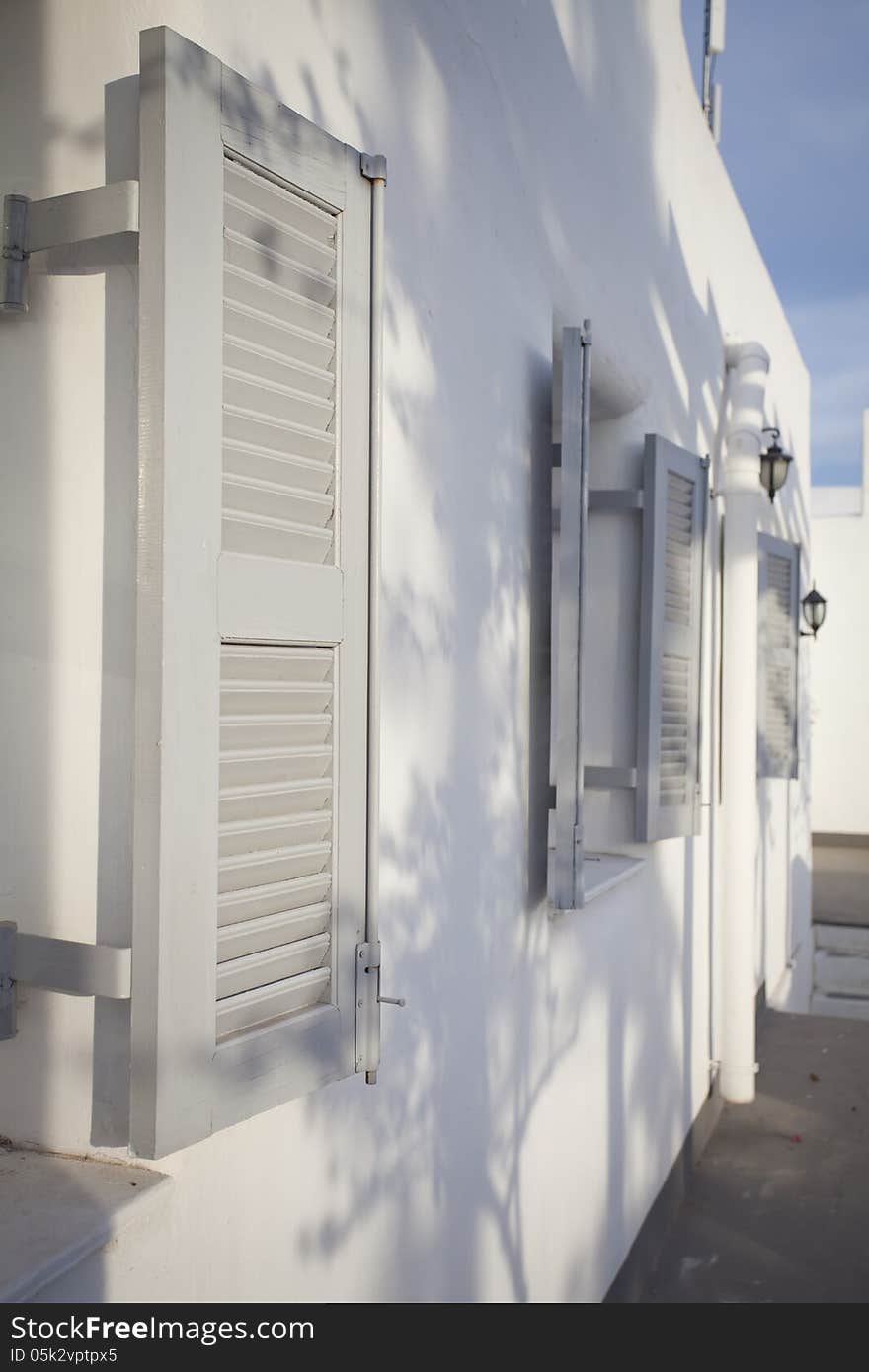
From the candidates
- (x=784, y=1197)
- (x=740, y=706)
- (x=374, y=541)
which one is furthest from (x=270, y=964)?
(x=740, y=706)

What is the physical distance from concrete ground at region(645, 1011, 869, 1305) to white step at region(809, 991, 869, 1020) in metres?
2.51

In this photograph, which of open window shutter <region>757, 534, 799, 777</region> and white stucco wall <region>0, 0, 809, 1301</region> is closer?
white stucco wall <region>0, 0, 809, 1301</region>

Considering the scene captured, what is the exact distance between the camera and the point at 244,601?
1643mm

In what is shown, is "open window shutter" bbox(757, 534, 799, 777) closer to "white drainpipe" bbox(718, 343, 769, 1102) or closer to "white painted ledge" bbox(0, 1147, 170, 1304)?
"white drainpipe" bbox(718, 343, 769, 1102)

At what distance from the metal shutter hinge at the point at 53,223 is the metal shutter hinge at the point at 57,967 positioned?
89cm

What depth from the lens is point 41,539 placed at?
1694 millimetres

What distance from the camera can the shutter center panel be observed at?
165cm

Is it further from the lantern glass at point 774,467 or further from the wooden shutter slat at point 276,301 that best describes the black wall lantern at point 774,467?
the wooden shutter slat at point 276,301

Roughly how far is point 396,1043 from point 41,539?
1.21 meters

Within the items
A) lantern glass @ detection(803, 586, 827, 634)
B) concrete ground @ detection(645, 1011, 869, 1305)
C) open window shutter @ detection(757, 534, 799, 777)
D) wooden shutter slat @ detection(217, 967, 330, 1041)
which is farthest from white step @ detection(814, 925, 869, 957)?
wooden shutter slat @ detection(217, 967, 330, 1041)

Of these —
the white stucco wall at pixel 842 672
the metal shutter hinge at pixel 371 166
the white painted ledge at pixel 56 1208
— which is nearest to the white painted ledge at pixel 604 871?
the white painted ledge at pixel 56 1208

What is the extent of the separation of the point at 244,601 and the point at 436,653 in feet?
2.95

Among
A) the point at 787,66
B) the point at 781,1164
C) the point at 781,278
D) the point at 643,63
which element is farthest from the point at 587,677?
the point at 787,66
